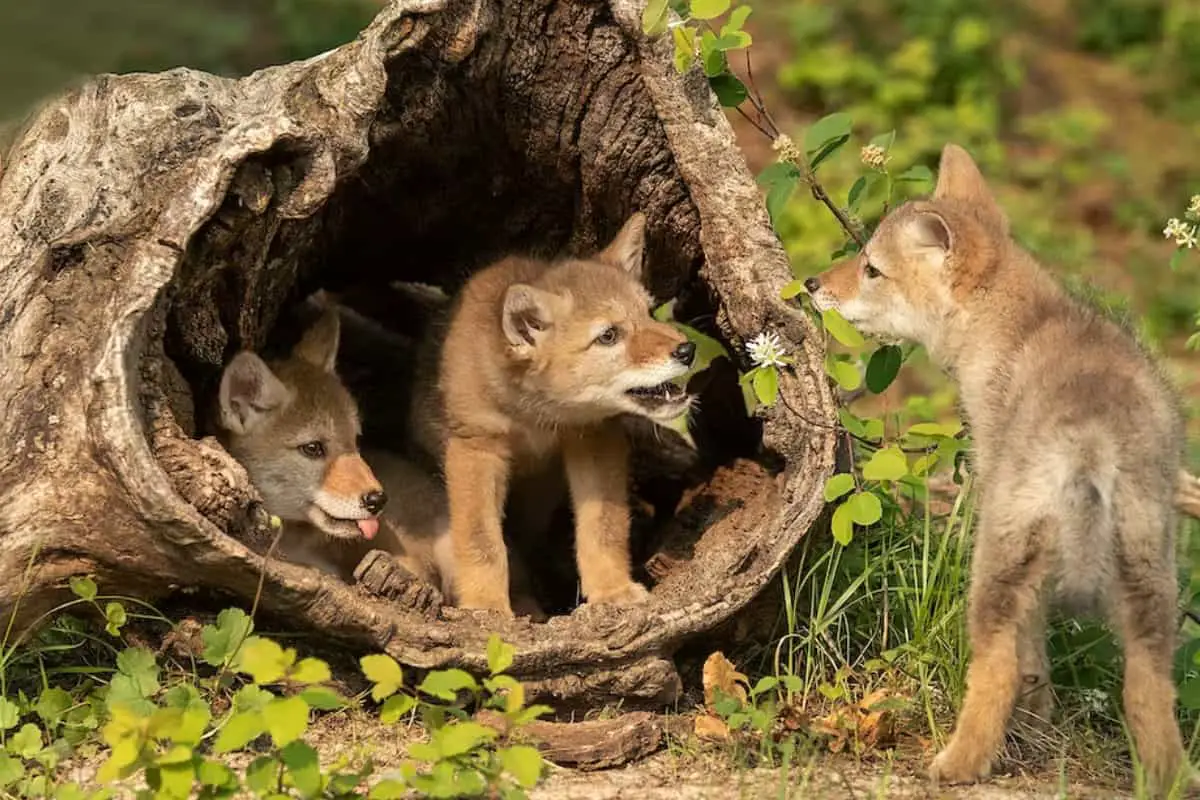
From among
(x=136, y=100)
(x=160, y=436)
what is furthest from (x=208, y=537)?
(x=136, y=100)

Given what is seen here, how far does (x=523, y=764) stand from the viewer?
12.2 feet

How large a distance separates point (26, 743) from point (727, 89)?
294 centimetres

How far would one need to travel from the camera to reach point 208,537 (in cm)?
427

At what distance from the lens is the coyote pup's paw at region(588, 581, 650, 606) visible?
17.1 feet

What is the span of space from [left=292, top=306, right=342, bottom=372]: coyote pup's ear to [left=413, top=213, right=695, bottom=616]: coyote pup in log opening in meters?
0.39

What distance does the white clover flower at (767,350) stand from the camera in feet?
16.0

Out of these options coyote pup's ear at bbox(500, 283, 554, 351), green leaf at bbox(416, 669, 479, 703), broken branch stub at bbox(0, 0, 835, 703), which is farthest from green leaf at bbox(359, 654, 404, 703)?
coyote pup's ear at bbox(500, 283, 554, 351)

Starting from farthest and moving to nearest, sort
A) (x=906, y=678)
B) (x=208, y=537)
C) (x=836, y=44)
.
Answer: (x=836, y=44) < (x=906, y=678) < (x=208, y=537)

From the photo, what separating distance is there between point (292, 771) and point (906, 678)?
6.81ft

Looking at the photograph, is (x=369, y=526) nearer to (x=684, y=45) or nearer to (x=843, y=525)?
(x=843, y=525)

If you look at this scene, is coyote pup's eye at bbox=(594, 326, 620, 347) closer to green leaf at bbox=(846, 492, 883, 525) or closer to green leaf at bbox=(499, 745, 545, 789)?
green leaf at bbox=(846, 492, 883, 525)

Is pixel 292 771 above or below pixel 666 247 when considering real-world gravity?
below

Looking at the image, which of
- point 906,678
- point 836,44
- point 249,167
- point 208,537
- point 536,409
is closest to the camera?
point 208,537

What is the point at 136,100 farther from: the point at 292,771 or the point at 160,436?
the point at 292,771
